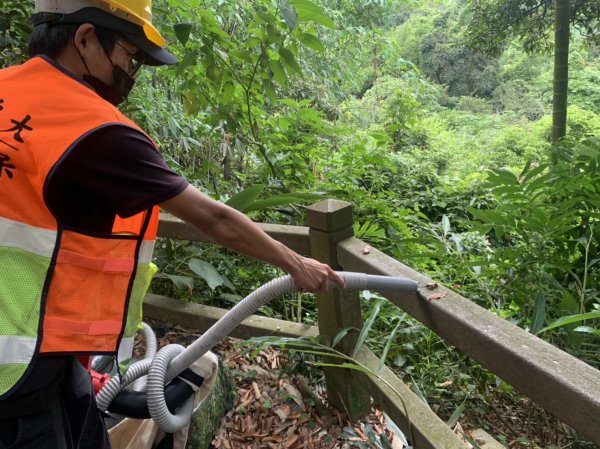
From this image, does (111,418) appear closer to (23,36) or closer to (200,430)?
(200,430)

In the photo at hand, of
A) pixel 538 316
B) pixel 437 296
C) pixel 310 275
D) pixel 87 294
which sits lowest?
pixel 538 316

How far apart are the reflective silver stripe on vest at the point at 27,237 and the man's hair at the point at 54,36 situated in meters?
0.48

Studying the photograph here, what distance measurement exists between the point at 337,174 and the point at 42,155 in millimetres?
3461

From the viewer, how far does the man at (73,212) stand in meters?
1.02

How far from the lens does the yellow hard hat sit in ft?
3.82

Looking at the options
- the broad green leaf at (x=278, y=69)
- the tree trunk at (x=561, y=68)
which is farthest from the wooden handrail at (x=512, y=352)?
the tree trunk at (x=561, y=68)

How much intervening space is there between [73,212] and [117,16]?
0.54 metres

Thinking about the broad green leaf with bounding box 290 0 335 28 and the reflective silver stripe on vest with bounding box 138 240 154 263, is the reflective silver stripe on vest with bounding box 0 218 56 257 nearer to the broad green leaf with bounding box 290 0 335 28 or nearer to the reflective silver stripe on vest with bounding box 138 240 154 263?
the reflective silver stripe on vest with bounding box 138 240 154 263

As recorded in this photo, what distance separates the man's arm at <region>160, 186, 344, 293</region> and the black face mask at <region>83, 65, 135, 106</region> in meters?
0.41

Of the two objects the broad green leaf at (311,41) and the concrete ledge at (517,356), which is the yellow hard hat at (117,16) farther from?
the broad green leaf at (311,41)

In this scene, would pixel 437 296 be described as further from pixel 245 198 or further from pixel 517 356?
pixel 245 198

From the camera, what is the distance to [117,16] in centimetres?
121

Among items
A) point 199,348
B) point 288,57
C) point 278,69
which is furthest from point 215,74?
point 199,348

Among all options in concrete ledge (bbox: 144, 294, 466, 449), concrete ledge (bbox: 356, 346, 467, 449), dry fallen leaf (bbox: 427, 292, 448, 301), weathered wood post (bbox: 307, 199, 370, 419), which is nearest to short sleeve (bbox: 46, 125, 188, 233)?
dry fallen leaf (bbox: 427, 292, 448, 301)
